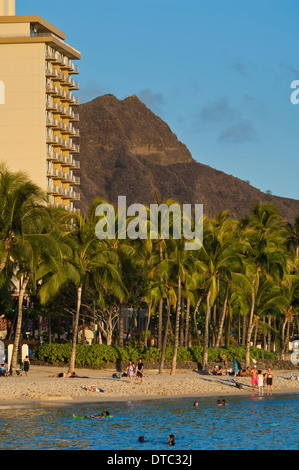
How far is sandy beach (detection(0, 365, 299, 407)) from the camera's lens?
44625mm

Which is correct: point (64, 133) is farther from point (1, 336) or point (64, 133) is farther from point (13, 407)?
point (13, 407)

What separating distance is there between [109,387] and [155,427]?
10.9 metres

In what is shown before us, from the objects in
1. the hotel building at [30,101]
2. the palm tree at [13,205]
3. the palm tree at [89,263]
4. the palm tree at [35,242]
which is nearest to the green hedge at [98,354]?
the palm tree at [89,263]

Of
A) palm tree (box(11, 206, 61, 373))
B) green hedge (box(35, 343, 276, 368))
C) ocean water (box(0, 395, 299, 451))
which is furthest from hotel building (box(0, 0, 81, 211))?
ocean water (box(0, 395, 299, 451))

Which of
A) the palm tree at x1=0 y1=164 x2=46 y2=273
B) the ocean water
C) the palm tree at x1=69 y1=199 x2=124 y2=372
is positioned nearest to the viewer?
the ocean water

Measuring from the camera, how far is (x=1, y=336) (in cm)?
7238

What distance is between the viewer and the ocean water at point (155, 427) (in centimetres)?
3422

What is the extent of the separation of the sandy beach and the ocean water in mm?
1607

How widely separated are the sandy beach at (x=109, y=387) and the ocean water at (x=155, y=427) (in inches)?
63.3

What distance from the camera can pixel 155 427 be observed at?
38.7 m

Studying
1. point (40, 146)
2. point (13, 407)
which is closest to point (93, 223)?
point (13, 407)

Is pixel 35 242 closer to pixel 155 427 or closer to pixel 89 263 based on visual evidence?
pixel 89 263

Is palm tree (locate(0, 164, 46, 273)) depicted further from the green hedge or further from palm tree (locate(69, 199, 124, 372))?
the green hedge

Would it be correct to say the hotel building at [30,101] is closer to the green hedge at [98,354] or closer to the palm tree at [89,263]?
the green hedge at [98,354]
